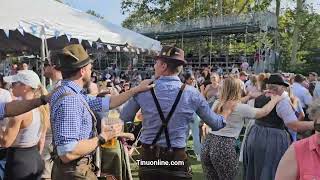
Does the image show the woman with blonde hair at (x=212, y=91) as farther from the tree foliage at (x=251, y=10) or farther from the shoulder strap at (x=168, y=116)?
the tree foliage at (x=251, y=10)

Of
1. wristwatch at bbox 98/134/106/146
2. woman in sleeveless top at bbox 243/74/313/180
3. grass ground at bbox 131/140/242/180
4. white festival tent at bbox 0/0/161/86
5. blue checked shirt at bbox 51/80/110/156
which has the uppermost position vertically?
white festival tent at bbox 0/0/161/86

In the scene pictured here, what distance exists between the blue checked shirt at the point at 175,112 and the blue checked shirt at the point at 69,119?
930mm

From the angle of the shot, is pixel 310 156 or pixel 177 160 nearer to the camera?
pixel 310 156

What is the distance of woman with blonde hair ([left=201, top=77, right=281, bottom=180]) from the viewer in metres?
5.55

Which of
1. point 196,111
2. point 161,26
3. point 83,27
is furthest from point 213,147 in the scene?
point 161,26

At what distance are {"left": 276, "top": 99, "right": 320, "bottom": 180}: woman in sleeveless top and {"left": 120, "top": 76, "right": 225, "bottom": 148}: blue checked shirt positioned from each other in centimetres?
156

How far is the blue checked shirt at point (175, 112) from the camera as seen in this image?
4047 millimetres

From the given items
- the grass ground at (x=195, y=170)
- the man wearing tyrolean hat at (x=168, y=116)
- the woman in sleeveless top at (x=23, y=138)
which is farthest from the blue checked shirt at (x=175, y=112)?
the grass ground at (x=195, y=170)

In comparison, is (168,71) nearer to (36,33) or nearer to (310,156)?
(310,156)

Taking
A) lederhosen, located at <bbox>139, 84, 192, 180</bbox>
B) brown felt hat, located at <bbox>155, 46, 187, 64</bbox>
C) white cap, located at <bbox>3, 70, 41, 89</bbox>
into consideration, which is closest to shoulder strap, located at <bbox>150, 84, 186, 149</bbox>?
lederhosen, located at <bbox>139, 84, 192, 180</bbox>

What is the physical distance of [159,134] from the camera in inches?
160

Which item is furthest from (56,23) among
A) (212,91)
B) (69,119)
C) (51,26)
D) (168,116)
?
(69,119)

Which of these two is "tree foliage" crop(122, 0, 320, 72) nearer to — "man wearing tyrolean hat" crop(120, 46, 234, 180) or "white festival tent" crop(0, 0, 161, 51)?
"white festival tent" crop(0, 0, 161, 51)

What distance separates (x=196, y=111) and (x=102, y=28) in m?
6.64
